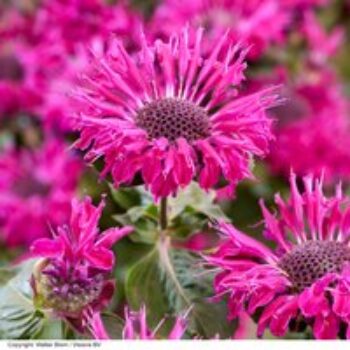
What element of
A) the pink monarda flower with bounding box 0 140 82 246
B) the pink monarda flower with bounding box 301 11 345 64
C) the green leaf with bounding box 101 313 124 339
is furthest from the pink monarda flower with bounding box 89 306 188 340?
the pink monarda flower with bounding box 301 11 345 64

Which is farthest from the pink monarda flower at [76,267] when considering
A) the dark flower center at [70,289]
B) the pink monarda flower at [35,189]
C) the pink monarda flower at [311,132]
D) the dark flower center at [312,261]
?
the pink monarda flower at [311,132]

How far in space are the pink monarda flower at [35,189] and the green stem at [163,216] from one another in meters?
0.37

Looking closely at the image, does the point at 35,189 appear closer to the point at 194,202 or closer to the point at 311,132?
the point at 311,132

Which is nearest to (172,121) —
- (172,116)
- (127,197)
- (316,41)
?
(172,116)

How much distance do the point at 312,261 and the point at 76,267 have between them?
0.54 feet

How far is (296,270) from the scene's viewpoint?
743mm

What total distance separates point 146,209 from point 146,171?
0.32 ft

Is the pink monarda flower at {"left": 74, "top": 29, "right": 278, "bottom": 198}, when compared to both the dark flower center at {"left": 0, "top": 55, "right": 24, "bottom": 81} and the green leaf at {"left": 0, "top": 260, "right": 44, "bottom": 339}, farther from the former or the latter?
the dark flower center at {"left": 0, "top": 55, "right": 24, "bottom": 81}

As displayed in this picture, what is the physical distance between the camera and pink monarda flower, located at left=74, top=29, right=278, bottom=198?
0.72m

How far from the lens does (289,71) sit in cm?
136

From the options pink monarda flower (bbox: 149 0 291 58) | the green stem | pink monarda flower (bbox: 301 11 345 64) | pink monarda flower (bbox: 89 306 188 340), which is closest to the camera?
pink monarda flower (bbox: 89 306 188 340)

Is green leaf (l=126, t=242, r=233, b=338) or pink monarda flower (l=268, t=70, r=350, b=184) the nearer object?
green leaf (l=126, t=242, r=233, b=338)

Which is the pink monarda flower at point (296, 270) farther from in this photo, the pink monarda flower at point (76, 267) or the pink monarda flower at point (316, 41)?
the pink monarda flower at point (316, 41)

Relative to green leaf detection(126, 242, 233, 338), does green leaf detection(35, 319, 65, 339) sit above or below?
below
